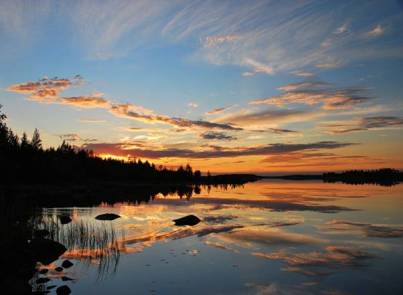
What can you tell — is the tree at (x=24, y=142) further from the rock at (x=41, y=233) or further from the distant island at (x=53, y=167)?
the rock at (x=41, y=233)

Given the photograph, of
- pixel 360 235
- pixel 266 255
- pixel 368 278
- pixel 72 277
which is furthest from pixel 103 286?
pixel 360 235

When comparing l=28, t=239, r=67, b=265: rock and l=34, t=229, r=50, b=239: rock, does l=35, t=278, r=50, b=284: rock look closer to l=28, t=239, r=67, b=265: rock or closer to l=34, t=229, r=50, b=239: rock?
l=28, t=239, r=67, b=265: rock

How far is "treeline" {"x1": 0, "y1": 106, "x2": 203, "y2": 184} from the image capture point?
3306 inches

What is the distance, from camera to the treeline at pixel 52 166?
8396 cm

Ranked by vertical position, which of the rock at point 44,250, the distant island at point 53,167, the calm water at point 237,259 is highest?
the distant island at point 53,167

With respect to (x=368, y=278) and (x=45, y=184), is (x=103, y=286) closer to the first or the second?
(x=368, y=278)

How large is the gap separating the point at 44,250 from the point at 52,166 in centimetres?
9794

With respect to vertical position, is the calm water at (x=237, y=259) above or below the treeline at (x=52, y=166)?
below

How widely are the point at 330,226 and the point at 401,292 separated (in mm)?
17730

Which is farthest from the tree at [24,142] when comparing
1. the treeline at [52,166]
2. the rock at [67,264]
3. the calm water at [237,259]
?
the rock at [67,264]

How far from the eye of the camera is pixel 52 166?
111m

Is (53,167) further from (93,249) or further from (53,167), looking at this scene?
(93,249)

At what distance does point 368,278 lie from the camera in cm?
1639

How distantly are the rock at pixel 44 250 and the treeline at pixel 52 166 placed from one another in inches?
1166
